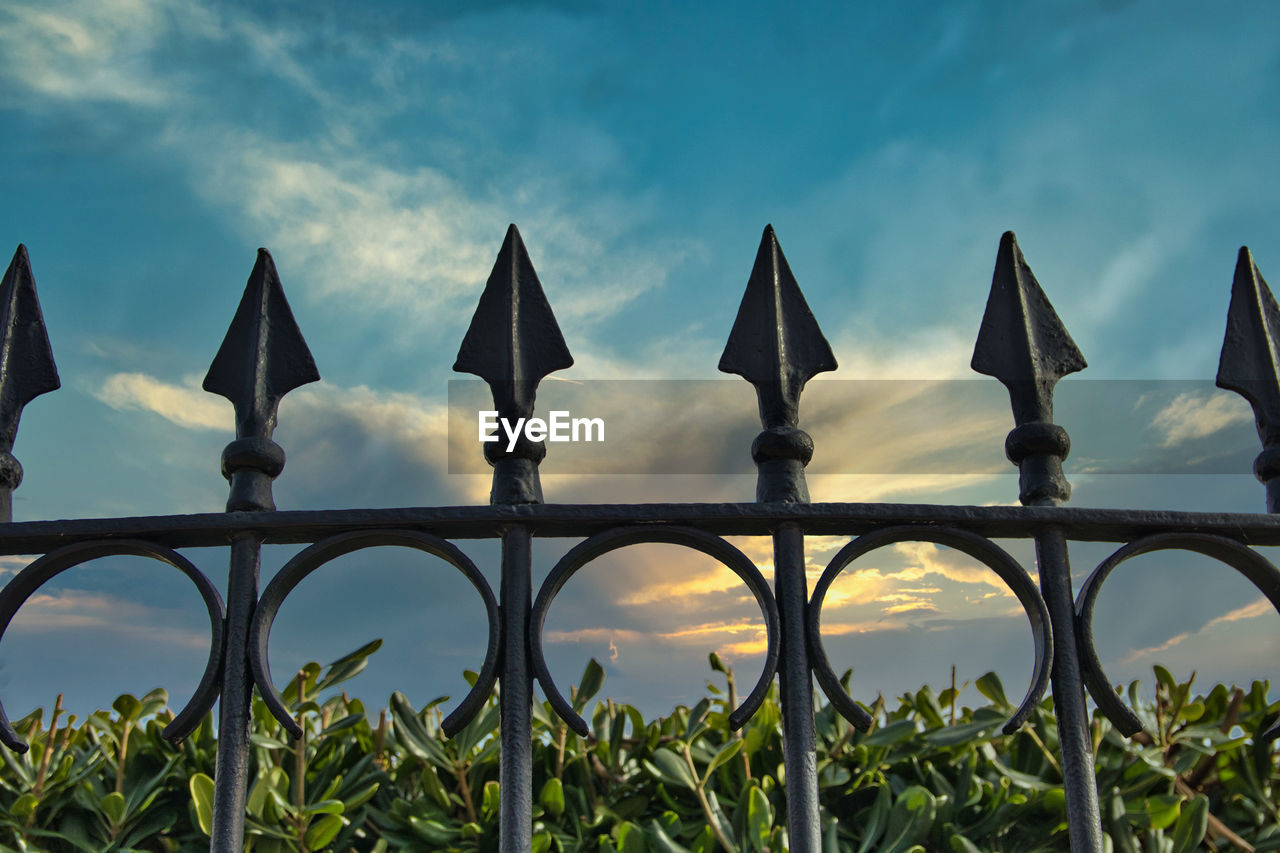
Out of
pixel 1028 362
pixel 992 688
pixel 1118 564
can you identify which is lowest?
pixel 992 688

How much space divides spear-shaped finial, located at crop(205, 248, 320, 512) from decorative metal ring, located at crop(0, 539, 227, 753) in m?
0.14

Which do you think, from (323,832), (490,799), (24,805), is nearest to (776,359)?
(490,799)

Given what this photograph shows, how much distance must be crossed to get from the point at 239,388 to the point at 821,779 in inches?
58.5

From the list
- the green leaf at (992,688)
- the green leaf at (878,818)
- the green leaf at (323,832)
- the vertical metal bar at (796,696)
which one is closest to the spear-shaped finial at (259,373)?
the green leaf at (323,832)

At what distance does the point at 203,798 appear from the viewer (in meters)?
1.74

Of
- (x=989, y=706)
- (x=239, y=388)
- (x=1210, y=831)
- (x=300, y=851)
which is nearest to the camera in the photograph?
(x=239, y=388)

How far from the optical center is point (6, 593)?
153 cm

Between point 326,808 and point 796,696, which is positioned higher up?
point 796,696

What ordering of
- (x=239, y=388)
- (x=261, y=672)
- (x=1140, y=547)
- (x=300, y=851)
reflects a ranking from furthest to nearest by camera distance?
1. (x=300, y=851)
2. (x=239, y=388)
3. (x=1140, y=547)
4. (x=261, y=672)

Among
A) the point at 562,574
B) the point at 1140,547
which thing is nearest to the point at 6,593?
the point at 562,574

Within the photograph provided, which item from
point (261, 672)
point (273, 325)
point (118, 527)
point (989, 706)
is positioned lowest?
point (989, 706)

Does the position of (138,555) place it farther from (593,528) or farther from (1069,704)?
(1069,704)

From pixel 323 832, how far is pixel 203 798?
0.81ft

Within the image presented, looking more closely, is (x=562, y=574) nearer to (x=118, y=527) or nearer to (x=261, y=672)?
(x=261, y=672)
